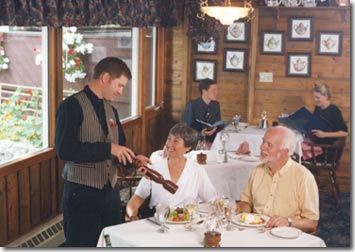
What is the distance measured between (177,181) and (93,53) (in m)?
2.48

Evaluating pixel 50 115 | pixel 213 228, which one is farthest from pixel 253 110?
pixel 213 228

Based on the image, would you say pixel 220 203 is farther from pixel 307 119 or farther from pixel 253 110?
pixel 253 110

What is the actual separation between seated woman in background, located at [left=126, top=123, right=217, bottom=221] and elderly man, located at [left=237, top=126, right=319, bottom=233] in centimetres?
31

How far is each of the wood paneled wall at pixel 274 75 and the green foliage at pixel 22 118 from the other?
2.63 meters

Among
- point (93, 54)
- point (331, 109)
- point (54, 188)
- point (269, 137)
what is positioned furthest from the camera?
point (331, 109)

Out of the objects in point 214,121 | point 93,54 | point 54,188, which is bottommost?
point 54,188

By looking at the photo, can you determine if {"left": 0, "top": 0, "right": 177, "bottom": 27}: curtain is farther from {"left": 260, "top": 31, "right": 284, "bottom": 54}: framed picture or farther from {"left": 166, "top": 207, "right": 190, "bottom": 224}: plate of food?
{"left": 166, "top": 207, "right": 190, "bottom": 224}: plate of food

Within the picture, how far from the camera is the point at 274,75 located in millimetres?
6500

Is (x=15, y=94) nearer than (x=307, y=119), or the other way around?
(x=15, y=94)

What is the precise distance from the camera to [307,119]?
5.84 meters

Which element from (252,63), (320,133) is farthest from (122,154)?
(252,63)

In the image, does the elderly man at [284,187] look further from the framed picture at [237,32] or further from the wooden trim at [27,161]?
the framed picture at [237,32]

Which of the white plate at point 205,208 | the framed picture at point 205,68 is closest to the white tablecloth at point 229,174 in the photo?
the white plate at point 205,208

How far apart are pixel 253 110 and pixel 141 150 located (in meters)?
1.32
